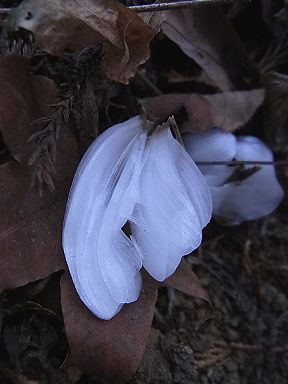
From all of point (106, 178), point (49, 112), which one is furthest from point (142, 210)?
A: point (49, 112)

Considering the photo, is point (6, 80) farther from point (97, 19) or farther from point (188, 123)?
point (188, 123)

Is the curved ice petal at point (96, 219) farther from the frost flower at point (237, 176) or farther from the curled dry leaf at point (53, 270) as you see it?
the frost flower at point (237, 176)

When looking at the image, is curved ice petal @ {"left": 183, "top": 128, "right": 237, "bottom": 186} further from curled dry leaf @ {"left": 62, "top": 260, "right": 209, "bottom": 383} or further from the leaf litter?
curled dry leaf @ {"left": 62, "top": 260, "right": 209, "bottom": 383}

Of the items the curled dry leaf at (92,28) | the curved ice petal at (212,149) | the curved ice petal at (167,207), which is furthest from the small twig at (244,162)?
the curled dry leaf at (92,28)

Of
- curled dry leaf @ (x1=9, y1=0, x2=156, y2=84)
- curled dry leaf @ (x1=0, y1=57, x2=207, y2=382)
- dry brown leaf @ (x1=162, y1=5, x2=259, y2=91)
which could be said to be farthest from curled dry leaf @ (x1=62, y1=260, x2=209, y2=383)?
dry brown leaf @ (x1=162, y1=5, x2=259, y2=91)

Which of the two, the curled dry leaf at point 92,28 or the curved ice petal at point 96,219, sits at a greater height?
the curled dry leaf at point 92,28
